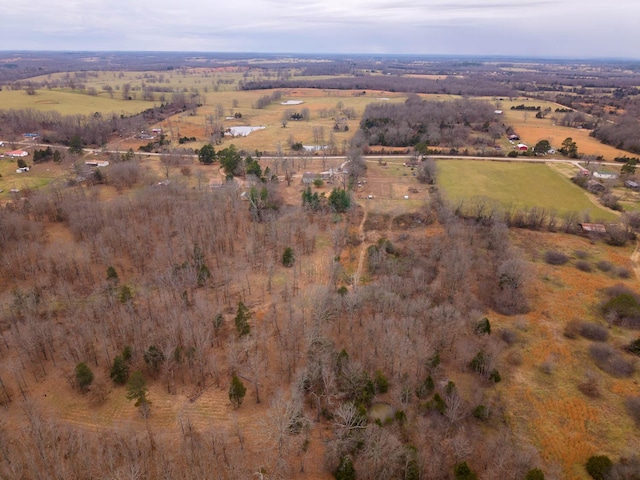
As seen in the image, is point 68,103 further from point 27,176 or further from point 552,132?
point 552,132

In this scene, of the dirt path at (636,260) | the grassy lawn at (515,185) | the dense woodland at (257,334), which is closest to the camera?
the dense woodland at (257,334)

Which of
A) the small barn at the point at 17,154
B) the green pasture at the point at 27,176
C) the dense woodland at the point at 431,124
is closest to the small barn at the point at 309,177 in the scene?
the dense woodland at the point at 431,124

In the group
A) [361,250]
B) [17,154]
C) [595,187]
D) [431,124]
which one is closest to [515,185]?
[595,187]

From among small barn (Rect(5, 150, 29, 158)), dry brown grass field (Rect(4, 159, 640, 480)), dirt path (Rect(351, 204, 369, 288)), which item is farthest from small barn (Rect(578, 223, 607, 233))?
small barn (Rect(5, 150, 29, 158))

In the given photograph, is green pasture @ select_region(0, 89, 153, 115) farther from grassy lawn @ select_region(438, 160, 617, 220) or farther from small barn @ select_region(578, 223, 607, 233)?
small barn @ select_region(578, 223, 607, 233)

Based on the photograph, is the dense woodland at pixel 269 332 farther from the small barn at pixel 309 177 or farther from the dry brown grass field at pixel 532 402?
the small barn at pixel 309 177

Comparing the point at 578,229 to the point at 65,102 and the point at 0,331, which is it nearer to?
the point at 0,331

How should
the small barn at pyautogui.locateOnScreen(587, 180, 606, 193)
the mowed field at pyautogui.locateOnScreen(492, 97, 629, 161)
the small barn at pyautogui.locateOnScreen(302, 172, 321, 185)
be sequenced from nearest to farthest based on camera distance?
the small barn at pyautogui.locateOnScreen(587, 180, 606, 193)
the small barn at pyautogui.locateOnScreen(302, 172, 321, 185)
the mowed field at pyautogui.locateOnScreen(492, 97, 629, 161)

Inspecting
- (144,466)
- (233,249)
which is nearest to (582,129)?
(233,249)

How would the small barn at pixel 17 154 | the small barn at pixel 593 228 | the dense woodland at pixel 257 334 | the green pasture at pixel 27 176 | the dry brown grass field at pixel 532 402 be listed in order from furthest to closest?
the small barn at pixel 17 154 < the green pasture at pixel 27 176 < the small barn at pixel 593 228 < the dry brown grass field at pixel 532 402 < the dense woodland at pixel 257 334
